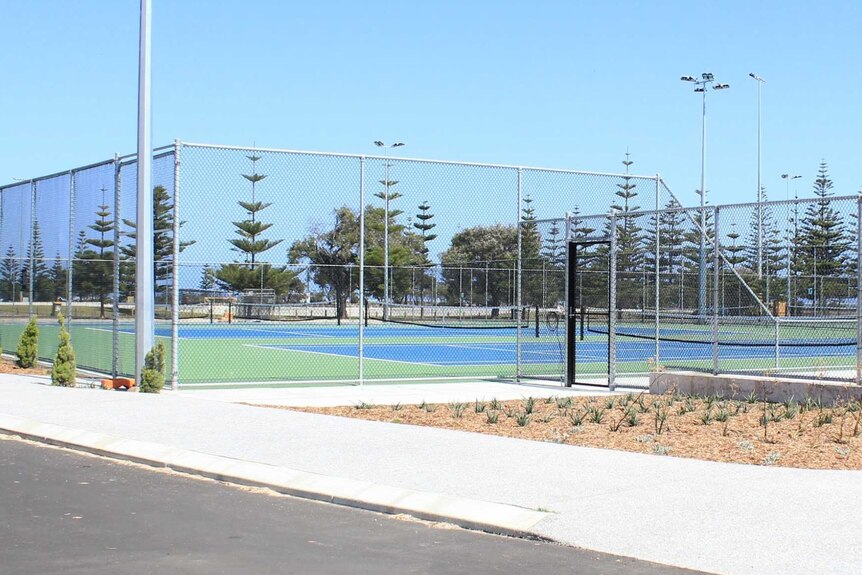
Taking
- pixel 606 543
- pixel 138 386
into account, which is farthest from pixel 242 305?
pixel 606 543

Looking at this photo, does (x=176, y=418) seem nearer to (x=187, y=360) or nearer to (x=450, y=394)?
(x=450, y=394)

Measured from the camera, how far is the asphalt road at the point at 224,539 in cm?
693

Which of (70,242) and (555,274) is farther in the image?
(70,242)

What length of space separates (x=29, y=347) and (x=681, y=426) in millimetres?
14023

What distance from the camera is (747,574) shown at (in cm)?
677

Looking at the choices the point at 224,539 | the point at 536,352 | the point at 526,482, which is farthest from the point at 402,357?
the point at 224,539

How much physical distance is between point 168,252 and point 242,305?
19178 millimetres

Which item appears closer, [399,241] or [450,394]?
[450,394]

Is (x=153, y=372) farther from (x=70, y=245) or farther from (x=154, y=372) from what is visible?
(x=70, y=245)

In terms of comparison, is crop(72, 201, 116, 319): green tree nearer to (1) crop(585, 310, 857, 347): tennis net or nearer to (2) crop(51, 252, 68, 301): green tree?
(2) crop(51, 252, 68, 301): green tree

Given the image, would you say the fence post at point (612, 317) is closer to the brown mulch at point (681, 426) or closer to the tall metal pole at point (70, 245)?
the brown mulch at point (681, 426)

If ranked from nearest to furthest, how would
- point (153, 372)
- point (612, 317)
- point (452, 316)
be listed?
point (153, 372) < point (612, 317) < point (452, 316)

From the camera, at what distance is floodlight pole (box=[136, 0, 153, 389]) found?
56.9 ft

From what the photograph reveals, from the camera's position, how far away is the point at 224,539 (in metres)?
7.66
